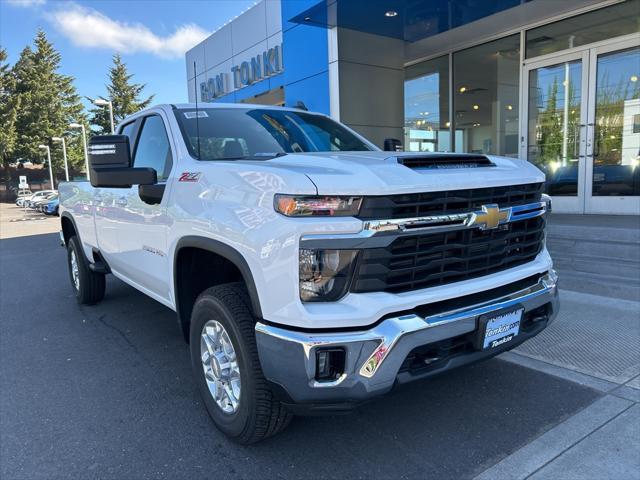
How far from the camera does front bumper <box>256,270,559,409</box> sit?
6.89 ft

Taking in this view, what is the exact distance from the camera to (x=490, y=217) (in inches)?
100

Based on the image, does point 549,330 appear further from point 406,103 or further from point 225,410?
point 406,103

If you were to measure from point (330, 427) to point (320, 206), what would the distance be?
4.82 feet

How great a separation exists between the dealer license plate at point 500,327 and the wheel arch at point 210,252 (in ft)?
3.74

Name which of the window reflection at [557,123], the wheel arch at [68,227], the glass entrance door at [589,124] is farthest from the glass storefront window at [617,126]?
the wheel arch at [68,227]

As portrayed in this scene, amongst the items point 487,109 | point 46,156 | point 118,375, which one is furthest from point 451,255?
point 46,156

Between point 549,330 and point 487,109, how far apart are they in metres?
7.66

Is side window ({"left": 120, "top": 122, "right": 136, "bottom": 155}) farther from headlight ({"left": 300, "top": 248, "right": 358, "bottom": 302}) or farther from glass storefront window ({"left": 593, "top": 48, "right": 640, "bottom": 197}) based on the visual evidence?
glass storefront window ({"left": 593, "top": 48, "right": 640, "bottom": 197})

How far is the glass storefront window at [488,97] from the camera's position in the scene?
9695 mm

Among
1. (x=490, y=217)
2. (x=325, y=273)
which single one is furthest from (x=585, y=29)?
(x=325, y=273)

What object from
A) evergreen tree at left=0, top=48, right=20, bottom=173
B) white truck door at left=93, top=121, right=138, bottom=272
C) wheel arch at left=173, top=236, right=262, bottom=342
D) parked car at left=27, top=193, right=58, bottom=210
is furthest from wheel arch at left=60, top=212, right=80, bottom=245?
evergreen tree at left=0, top=48, right=20, bottom=173

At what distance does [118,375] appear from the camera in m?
3.73

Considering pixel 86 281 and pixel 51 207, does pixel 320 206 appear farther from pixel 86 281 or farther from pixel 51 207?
pixel 51 207

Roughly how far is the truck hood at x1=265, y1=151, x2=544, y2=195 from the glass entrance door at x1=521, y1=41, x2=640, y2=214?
20.6 ft
